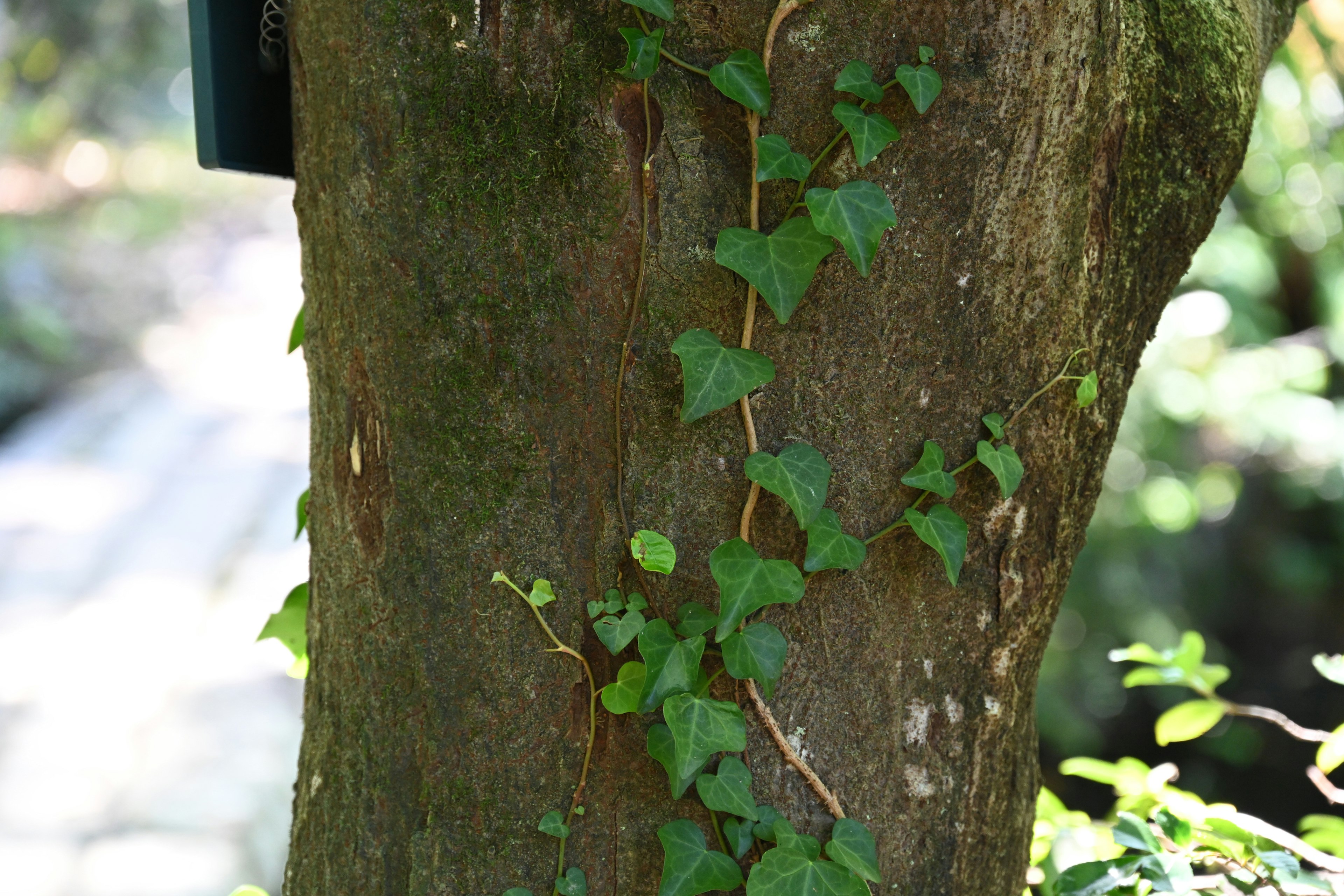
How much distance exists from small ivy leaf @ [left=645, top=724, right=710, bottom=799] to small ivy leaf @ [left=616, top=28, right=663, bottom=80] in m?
0.53

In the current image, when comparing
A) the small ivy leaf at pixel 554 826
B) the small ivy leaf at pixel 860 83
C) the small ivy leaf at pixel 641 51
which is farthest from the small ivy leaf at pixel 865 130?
the small ivy leaf at pixel 554 826

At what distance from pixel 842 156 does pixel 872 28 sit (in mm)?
109

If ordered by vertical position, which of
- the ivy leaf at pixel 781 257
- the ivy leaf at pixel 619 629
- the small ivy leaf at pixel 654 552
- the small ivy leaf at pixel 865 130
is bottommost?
the ivy leaf at pixel 619 629

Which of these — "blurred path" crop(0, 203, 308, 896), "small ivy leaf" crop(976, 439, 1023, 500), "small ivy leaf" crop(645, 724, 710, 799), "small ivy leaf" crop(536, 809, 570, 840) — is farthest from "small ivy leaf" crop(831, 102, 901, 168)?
"blurred path" crop(0, 203, 308, 896)

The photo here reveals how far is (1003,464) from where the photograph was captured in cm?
83

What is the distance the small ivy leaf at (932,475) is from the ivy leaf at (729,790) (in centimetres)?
28

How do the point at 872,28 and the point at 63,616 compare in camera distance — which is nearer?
the point at 872,28

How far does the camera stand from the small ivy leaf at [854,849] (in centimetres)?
82

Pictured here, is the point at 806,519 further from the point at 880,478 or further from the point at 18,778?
the point at 18,778

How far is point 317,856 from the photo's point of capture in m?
0.93

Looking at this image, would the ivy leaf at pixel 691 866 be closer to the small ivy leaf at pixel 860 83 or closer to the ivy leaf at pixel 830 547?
the ivy leaf at pixel 830 547

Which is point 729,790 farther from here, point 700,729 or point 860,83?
point 860,83

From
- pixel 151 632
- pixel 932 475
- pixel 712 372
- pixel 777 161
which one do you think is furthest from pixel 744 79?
pixel 151 632

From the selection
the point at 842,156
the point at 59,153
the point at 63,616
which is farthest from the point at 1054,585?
the point at 59,153
